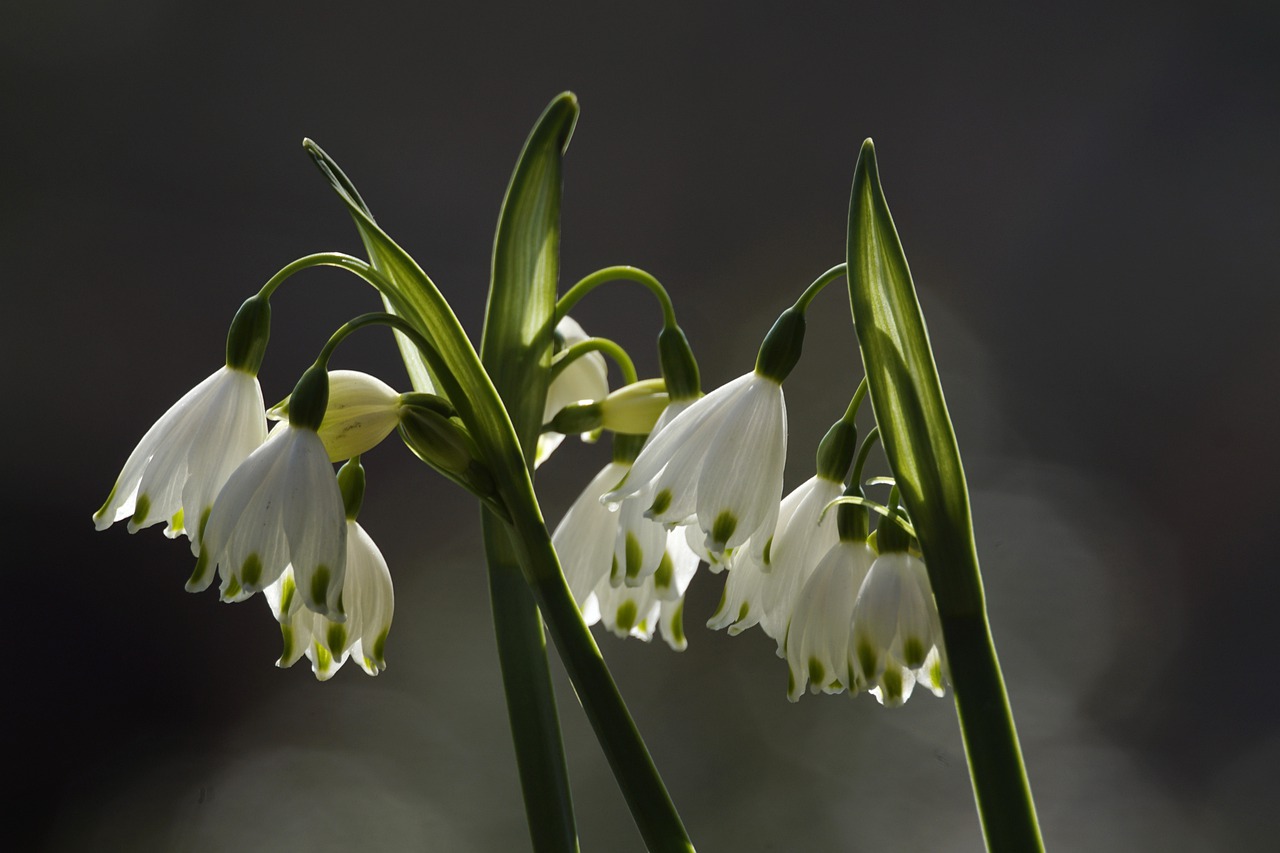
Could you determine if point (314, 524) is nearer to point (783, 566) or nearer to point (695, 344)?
point (783, 566)

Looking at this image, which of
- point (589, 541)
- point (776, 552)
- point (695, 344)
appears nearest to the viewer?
point (776, 552)

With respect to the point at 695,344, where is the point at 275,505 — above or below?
above

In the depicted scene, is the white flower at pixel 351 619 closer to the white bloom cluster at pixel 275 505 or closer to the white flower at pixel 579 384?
the white bloom cluster at pixel 275 505

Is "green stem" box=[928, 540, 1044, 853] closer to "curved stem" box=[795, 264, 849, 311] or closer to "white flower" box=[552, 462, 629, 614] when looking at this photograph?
"curved stem" box=[795, 264, 849, 311]

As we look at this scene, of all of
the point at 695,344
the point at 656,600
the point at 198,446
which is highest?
the point at 198,446

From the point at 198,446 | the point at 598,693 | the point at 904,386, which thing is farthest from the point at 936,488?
the point at 198,446

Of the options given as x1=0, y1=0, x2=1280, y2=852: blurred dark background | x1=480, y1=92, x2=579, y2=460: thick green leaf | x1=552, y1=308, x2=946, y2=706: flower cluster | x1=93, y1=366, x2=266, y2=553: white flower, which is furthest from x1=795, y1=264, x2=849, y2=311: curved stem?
x1=0, y1=0, x2=1280, y2=852: blurred dark background

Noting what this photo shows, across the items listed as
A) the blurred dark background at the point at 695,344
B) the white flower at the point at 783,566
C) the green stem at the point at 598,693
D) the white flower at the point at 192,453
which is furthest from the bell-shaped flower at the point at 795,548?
the blurred dark background at the point at 695,344
